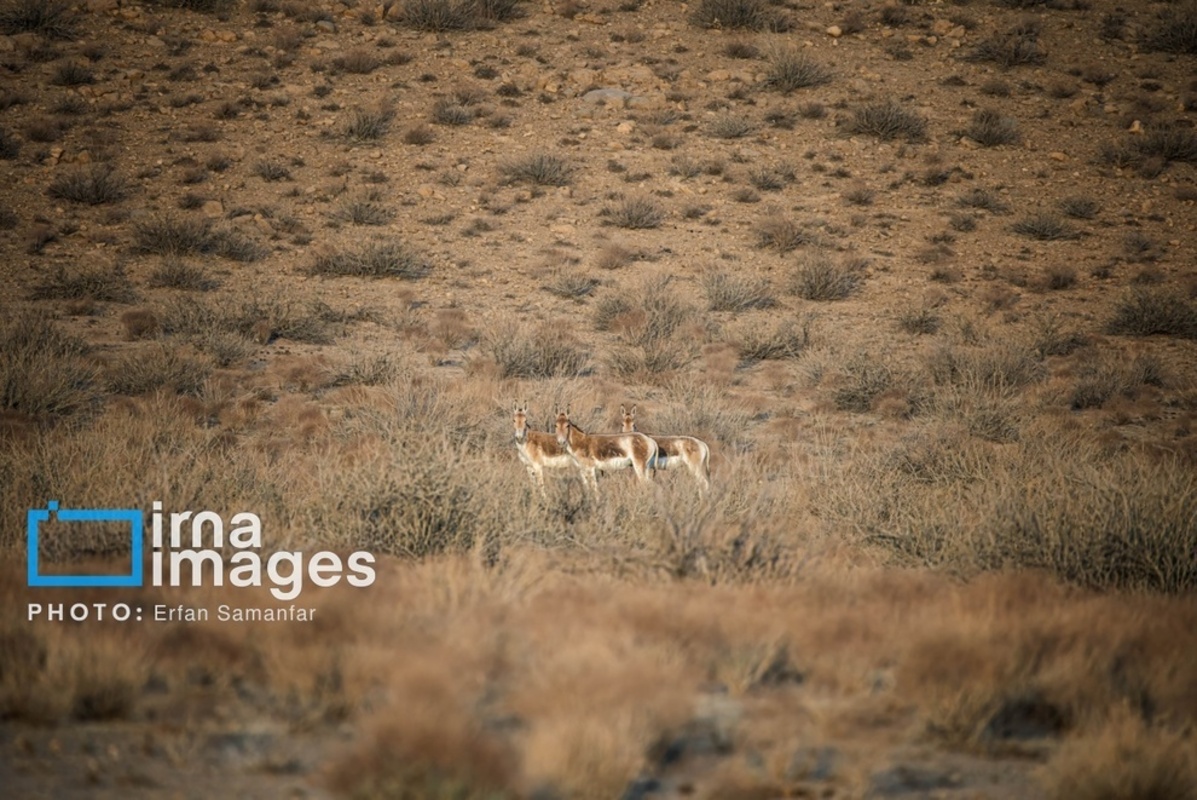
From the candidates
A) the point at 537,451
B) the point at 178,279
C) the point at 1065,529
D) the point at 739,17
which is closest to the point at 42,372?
the point at 178,279

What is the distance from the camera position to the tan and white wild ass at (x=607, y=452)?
11.9 meters

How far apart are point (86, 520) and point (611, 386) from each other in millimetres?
9707

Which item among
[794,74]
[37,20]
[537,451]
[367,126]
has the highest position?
[37,20]

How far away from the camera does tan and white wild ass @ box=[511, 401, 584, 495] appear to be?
12008 mm

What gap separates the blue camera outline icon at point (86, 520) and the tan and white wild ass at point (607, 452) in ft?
13.4

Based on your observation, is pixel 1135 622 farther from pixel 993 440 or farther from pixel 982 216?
pixel 982 216

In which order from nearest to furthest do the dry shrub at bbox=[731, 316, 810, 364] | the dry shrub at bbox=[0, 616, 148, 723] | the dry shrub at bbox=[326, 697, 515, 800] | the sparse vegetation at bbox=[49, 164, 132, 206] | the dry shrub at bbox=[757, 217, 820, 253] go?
the dry shrub at bbox=[326, 697, 515, 800], the dry shrub at bbox=[0, 616, 148, 723], the dry shrub at bbox=[731, 316, 810, 364], the sparse vegetation at bbox=[49, 164, 132, 206], the dry shrub at bbox=[757, 217, 820, 253]

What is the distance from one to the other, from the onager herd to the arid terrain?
0.35 m

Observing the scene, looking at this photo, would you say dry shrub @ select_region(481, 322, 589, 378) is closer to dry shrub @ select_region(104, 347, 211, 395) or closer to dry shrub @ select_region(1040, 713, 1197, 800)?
dry shrub @ select_region(104, 347, 211, 395)

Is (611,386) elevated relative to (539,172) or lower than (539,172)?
lower

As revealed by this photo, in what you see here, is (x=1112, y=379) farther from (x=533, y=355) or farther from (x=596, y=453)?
(x=596, y=453)

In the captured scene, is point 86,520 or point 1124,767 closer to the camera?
point 1124,767

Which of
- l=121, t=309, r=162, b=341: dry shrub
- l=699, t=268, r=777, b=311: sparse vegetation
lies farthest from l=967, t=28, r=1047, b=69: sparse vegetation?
l=121, t=309, r=162, b=341: dry shrub

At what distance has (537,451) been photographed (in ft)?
39.9
